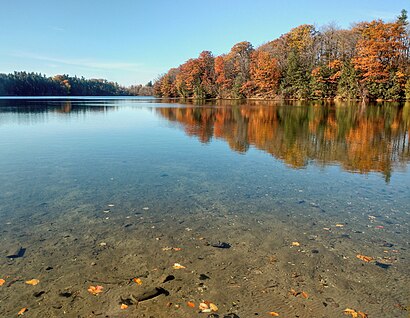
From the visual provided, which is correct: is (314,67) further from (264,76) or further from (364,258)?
(364,258)

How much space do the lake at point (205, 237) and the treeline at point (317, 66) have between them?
5302 centimetres

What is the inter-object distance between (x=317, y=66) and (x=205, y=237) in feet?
231

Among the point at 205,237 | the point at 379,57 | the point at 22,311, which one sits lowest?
the point at 22,311

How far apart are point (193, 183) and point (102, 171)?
3.22 metres

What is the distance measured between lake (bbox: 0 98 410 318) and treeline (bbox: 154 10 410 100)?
5302 centimetres

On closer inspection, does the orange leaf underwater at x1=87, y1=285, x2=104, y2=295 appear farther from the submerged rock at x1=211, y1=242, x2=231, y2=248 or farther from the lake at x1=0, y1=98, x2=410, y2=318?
the submerged rock at x1=211, y1=242, x2=231, y2=248

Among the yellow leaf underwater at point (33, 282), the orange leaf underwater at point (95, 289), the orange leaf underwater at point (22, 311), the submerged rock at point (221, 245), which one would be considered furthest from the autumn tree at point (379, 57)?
the orange leaf underwater at point (22, 311)

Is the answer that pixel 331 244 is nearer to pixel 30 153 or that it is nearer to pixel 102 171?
pixel 102 171

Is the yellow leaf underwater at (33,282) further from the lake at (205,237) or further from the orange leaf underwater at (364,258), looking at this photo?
the orange leaf underwater at (364,258)

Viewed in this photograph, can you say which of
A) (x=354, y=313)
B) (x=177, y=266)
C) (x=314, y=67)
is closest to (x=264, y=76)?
(x=314, y=67)

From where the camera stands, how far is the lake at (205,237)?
3.55m

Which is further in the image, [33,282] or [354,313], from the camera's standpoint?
[33,282]

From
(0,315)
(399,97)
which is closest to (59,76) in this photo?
(399,97)

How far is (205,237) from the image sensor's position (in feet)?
16.8
